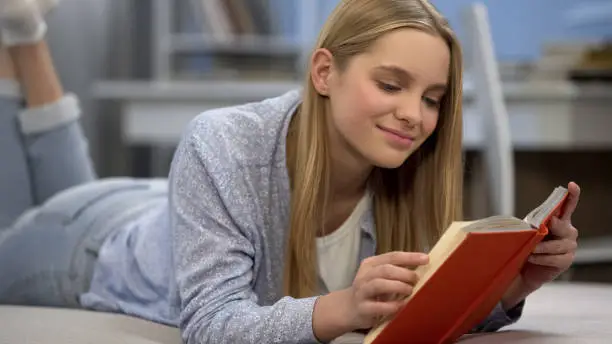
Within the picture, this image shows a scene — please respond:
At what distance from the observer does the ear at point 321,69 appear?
3.44ft

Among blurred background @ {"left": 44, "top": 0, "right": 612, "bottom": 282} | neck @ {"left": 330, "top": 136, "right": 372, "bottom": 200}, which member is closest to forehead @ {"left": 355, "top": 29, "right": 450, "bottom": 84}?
neck @ {"left": 330, "top": 136, "right": 372, "bottom": 200}

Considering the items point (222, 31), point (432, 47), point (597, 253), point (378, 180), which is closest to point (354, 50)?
point (432, 47)

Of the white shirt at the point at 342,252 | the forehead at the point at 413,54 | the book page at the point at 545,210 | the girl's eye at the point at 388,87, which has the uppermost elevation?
the forehead at the point at 413,54

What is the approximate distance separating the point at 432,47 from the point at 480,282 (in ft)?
0.92

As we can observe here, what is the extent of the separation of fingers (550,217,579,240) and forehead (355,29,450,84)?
20 cm

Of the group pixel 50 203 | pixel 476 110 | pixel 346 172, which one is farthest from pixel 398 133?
pixel 476 110

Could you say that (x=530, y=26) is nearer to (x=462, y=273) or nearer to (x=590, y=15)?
(x=590, y=15)

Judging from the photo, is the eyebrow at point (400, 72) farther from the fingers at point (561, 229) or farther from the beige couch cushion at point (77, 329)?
the beige couch cushion at point (77, 329)

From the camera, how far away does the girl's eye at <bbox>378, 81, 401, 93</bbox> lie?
975 millimetres

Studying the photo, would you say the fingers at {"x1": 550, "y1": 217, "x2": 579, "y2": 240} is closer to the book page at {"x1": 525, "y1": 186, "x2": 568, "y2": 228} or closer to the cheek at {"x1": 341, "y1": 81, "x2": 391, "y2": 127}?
the book page at {"x1": 525, "y1": 186, "x2": 568, "y2": 228}

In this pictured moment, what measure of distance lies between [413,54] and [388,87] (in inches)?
1.8

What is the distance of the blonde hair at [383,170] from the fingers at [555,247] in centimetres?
17

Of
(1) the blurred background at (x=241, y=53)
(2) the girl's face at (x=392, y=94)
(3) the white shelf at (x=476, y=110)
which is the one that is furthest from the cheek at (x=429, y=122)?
(1) the blurred background at (x=241, y=53)

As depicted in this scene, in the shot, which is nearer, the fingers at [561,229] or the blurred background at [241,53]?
the fingers at [561,229]
